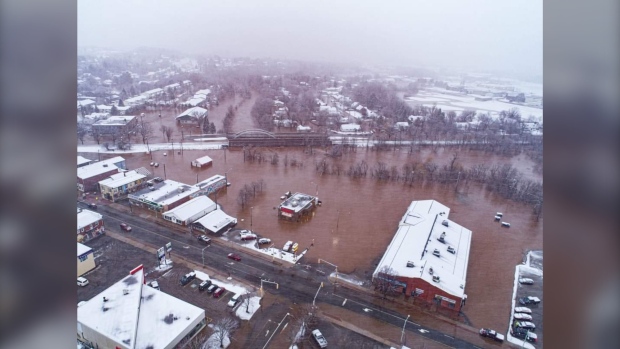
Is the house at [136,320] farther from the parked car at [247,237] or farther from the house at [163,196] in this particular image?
the house at [163,196]

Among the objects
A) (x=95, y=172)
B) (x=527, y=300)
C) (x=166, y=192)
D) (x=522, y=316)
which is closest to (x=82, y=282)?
(x=166, y=192)

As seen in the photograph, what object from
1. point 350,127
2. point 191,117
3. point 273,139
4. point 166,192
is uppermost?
point 191,117

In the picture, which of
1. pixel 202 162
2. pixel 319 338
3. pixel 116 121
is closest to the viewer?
pixel 319 338

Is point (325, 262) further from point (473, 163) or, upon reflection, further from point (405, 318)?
point (473, 163)

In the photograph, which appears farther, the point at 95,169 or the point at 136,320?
the point at 95,169

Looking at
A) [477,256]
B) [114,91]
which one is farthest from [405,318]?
[114,91]

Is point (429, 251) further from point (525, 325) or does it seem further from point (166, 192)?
point (166, 192)

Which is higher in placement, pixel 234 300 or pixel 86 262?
pixel 86 262
